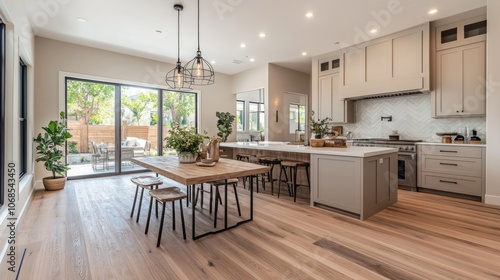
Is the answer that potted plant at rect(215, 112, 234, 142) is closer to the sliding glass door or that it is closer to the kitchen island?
the sliding glass door

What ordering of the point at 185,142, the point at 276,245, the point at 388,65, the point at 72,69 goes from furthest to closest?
1. the point at 72,69
2. the point at 388,65
3. the point at 185,142
4. the point at 276,245

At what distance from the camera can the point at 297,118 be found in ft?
27.9

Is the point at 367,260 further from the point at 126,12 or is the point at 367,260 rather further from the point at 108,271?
the point at 126,12

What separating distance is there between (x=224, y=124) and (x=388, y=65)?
14.1 feet

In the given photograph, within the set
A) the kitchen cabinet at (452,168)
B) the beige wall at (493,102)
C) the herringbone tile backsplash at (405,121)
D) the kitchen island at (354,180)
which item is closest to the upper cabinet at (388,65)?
the herringbone tile backsplash at (405,121)

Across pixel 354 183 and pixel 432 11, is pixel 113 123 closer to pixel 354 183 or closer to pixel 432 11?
pixel 354 183

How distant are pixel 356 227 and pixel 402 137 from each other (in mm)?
3178

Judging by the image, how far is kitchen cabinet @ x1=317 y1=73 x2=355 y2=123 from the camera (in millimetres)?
5641

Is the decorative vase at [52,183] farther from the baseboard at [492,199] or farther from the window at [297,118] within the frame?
the baseboard at [492,199]

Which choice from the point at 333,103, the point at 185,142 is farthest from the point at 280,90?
the point at 185,142

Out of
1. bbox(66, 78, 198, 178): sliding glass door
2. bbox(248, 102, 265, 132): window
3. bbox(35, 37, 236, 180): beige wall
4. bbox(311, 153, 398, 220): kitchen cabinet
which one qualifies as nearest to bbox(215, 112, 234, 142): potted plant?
bbox(66, 78, 198, 178): sliding glass door

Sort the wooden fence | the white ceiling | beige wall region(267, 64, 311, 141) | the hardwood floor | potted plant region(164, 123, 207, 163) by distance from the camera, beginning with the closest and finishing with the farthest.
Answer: the hardwood floor, potted plant region(164, 123, 207, 163), the white ceiling, the wooden fence, beige wall region(267, 64, 311, 141)

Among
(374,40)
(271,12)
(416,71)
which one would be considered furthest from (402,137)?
(271,12)

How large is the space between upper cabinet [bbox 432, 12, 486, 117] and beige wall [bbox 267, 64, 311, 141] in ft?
11.6
